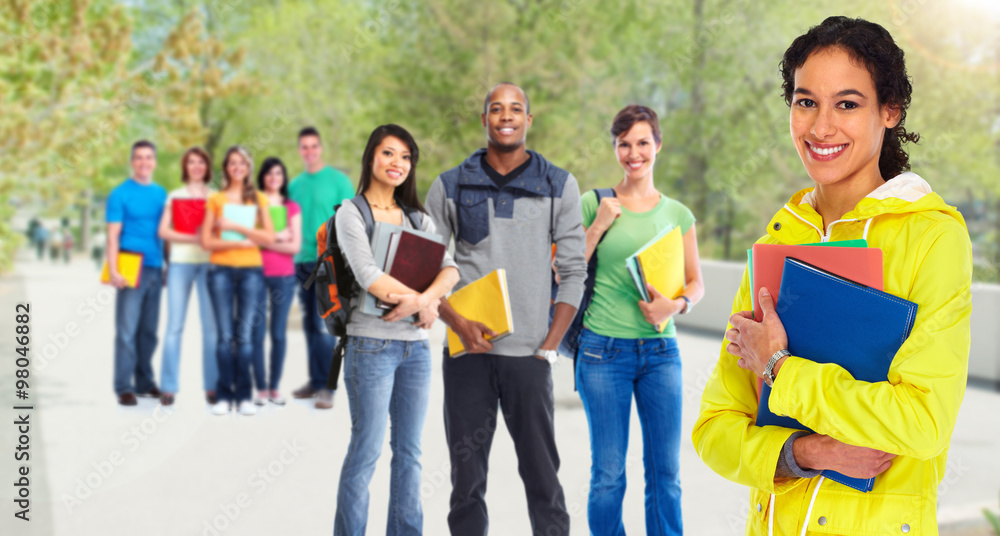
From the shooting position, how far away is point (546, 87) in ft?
70.9

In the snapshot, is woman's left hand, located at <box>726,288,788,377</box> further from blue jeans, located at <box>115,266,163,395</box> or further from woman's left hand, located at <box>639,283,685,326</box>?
blue jeans, located at <box>115,266,163,395</box>

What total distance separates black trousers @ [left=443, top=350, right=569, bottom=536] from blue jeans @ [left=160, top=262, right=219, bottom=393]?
369cm

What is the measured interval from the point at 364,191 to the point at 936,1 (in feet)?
73.3

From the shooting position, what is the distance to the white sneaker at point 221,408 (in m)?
6.61

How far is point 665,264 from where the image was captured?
3701mm

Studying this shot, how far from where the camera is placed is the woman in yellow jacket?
148 cm

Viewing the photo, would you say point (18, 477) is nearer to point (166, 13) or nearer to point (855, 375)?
point (855, 375)

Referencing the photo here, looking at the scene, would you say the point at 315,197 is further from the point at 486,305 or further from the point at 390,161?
the point at 486,305

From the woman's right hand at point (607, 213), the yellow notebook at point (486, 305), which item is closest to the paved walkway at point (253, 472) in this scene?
the yellow notebook at point (486, 305)

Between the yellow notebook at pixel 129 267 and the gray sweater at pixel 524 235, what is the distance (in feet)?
13.4

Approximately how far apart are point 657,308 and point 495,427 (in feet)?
2.87

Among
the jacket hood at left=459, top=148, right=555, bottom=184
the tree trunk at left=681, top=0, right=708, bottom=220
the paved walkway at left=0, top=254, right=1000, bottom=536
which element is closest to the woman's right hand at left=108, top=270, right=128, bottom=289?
the paved walkway at left=0, top=254, right=1000, bottom=536

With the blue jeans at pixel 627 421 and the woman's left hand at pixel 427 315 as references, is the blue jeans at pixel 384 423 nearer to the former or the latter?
the woman's left hand at pixel 427 315

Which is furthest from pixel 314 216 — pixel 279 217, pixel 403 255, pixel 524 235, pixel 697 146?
pixel 697 146
